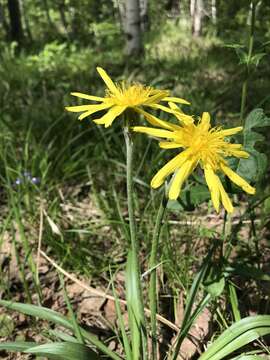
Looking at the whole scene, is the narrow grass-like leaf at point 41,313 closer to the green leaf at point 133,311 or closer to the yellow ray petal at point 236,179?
the green leaf at point 133,311

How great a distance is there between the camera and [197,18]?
826 cm

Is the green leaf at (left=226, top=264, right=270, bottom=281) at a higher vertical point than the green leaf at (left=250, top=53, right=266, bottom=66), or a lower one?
lower

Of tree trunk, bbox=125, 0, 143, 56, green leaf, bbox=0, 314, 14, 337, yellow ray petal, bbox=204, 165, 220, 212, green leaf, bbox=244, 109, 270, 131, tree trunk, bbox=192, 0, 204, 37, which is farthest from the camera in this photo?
tree trunk, bbox=192, 0, 204, 37

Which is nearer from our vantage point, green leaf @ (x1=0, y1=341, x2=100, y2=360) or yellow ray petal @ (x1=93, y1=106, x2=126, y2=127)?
yellow ray petal @ (x1=93, y1=106, x2=126, y2=127)

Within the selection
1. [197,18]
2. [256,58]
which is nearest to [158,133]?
[256,58]

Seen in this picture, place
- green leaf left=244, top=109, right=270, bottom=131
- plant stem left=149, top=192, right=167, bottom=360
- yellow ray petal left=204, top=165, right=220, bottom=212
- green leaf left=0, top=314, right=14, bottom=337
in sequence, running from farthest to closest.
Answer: green leaf left=0, top=314, right=14, bottom=337, green leaf left=244, top=109, right=270, bottom=131, plant stem left=149, top=192, right=167, bottom=360, yellow ray petal left=204, top=165, right=220, bottom=212

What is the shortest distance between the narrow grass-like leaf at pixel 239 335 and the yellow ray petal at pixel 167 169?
62 centimetres

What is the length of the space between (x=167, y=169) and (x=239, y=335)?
67 centimetres

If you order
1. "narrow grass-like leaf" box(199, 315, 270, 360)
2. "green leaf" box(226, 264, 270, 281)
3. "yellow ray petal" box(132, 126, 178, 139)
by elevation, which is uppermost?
"yellow ray petal" box(132, 126, 178, 139)

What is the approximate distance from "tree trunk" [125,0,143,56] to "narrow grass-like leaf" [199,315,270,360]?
194 inches

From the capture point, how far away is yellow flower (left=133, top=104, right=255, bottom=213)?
110 cm

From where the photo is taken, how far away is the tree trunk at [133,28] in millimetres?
5696

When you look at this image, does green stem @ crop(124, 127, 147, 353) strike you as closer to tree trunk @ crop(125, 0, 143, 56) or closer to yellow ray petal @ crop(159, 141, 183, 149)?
yellow ray petal @ crop(159, 141, 183, 149)

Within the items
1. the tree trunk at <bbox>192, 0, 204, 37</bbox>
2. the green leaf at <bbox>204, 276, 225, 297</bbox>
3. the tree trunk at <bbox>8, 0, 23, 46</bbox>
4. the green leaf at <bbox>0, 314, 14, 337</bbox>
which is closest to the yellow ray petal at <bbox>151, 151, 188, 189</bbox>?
the green leaf at <bbox>204, 276, 225, 297</bbox>
